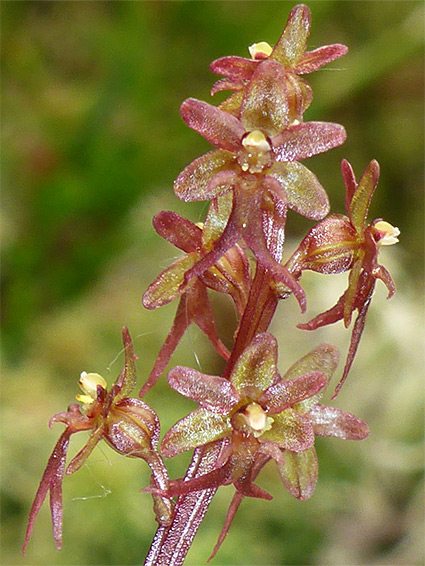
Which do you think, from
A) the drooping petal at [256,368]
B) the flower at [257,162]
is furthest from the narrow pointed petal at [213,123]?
the drooping petal at [256,368]

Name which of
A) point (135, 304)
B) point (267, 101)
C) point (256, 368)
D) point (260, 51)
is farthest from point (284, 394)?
point (135, 304)

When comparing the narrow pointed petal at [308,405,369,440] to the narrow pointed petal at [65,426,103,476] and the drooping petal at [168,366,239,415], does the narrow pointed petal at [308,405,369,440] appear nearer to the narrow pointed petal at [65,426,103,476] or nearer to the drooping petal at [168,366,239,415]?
the drooping petal at [168,366,239,415]

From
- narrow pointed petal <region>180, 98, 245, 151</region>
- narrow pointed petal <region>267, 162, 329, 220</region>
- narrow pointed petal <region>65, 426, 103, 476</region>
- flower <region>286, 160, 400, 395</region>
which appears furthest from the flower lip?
narrow pointed petal <region>65, 426, 103, 476</region>

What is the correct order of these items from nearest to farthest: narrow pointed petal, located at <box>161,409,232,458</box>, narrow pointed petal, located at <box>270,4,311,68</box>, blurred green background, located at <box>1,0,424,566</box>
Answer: narrow pointed petal, located at <box>161,409,232,458</box> → narrow pointed petal, located at <box>270,4,311,68</box> → blurred green background, located at <box>1,0,424,566</box>

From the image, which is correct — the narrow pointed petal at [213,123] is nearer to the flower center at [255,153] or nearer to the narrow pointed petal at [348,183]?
the flower center at [255,153]

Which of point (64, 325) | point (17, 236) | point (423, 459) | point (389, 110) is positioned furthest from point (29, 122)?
point (423, 459)

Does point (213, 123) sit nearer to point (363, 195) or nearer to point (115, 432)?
point (363, 195)
